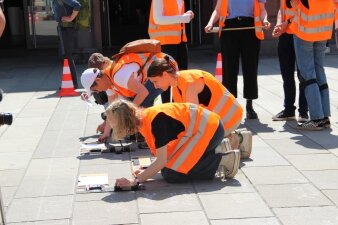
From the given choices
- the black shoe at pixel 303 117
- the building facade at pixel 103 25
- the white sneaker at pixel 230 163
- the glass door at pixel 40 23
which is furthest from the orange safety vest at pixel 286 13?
the glass door at pixel 40 23

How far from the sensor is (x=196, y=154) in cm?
462

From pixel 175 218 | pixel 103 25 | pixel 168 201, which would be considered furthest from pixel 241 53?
pixel 103 25

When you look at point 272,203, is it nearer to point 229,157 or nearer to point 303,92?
point 229,157

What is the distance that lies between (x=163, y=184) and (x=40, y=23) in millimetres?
13232

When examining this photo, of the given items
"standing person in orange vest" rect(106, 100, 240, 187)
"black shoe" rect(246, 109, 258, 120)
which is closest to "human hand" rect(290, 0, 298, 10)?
"black shoe" rect(246, 109, 258, 120)

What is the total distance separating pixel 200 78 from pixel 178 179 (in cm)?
94

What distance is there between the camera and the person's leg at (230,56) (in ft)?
23.1

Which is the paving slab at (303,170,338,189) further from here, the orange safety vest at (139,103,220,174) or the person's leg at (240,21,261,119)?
the person's leg at (240,21,261,119)

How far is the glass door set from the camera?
16891 mm

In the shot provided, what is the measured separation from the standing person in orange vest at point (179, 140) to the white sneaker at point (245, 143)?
1.96 ft

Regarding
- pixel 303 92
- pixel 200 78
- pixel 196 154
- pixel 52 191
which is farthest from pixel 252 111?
pixel 52 191

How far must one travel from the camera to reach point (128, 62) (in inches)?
224

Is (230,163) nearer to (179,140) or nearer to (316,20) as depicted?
(179,140)

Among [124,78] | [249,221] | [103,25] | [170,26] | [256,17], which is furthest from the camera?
[103,25]
